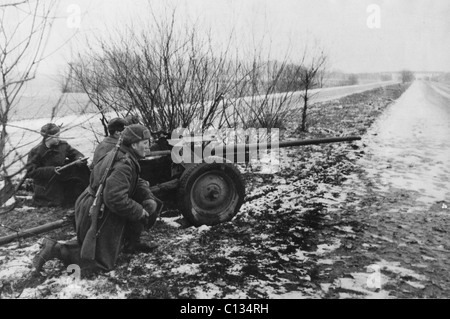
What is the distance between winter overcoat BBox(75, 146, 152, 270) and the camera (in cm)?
321

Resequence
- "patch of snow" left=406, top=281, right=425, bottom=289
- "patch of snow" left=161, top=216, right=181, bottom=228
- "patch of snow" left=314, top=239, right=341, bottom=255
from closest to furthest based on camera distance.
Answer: "patch of snow" left=406, top=281, right=425, bottom=289, "patch of snow" left=314, top=239, right=341, bottom=255, "patch of snow" left=161, top=216, right=181, bottom=228

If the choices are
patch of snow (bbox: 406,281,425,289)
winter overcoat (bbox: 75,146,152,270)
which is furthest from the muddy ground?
winter overcoat (bbox: 75,146,152,270)

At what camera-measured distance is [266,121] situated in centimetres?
888

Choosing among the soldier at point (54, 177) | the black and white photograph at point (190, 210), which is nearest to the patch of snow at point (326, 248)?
the black and white photograph at point (190, 210)

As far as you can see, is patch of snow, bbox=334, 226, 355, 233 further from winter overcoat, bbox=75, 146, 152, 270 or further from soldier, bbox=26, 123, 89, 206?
soldier, bbox=26, 123, 89, 206

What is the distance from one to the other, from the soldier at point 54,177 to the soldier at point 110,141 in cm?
105

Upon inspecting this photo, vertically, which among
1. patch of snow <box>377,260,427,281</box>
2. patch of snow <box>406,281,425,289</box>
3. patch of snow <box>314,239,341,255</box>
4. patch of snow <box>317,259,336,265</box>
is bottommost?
patch of snow <box>406,281,425,289</box>

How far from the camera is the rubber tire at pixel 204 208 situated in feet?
13.8

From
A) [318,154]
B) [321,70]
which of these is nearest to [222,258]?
[318,154]

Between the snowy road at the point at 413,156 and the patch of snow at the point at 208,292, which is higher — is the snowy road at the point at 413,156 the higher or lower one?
the higher one

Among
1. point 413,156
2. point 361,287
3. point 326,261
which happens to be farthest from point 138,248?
point 413,156

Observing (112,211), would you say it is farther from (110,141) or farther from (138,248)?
(110,141)

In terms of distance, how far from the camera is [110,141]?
3.96 metres

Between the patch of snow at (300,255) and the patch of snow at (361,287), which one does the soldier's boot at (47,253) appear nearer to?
the patch of snow at (300,255)
